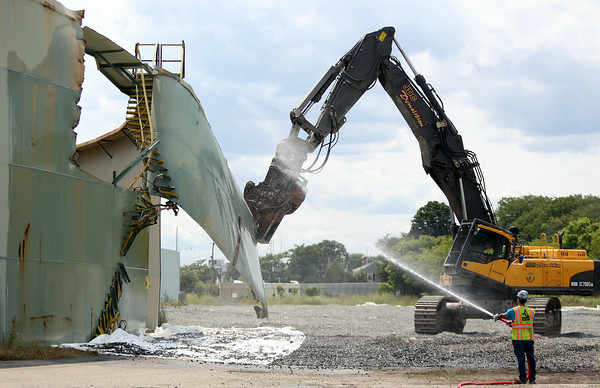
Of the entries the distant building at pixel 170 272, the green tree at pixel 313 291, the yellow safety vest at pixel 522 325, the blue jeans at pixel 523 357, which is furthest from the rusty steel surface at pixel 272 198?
the green tree at pixel 313 291

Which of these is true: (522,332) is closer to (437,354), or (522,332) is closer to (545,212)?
(437,354)

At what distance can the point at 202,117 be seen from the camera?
Answer: 59.8 feet

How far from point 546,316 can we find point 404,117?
7120 mm

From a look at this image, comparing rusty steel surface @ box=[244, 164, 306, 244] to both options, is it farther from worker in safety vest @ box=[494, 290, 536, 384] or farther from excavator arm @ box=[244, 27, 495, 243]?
worker in safety vest @ box=[494, 290, 536, 384]

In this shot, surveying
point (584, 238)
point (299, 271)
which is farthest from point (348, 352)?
point (299, 271)

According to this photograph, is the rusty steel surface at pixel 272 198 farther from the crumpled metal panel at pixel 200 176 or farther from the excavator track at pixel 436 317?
the excavator track at pixel 436 317

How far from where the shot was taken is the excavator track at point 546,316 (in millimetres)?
20016

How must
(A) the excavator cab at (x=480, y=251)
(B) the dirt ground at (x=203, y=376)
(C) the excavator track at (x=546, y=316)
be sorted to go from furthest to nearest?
1. (A) the excavator cab at (x=480, y=251)
2. (C) the excavator track at (x=546, y=316)
3. (B) the dirt ground at (x=203, y=376)

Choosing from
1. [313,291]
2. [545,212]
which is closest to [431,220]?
[545,212]

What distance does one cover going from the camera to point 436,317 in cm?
2077

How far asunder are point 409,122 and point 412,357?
8721mm

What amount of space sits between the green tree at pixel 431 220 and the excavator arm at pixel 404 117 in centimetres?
6632

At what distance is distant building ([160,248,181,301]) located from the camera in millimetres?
56531

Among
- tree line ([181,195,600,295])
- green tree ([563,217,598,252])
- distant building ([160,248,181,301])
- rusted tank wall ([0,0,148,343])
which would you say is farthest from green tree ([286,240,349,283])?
rusted tank wall ([0,0,148,343])
